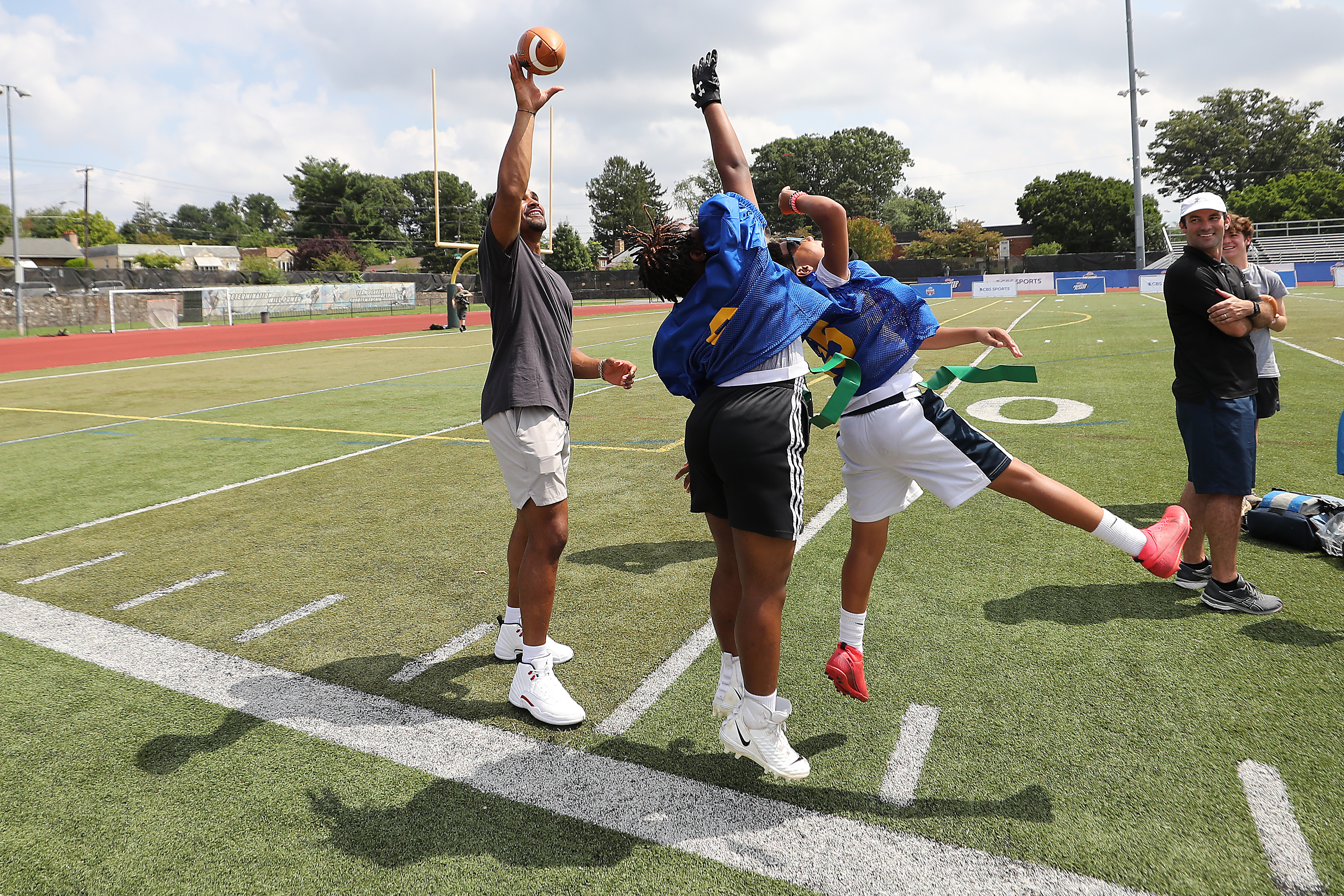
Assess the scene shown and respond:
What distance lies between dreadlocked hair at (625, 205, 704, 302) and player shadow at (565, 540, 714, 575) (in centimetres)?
247

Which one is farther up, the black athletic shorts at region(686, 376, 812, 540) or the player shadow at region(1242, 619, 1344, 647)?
the black athletic shorts at region(686, 376, 812, 540)

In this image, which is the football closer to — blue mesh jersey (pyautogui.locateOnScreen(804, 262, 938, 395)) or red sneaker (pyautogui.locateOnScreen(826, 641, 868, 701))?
blue mesh jersey (pyautogui.locateOnScreen(804, 262, 938, 395))

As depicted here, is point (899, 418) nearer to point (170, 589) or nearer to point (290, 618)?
point (290, 618)

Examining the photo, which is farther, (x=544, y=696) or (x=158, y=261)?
(x=158, y=261)

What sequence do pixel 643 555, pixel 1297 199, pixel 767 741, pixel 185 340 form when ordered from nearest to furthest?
1. pixel 767 741
2. pixel 643 555
3. pixel 185 340
4. pixel 1297 199

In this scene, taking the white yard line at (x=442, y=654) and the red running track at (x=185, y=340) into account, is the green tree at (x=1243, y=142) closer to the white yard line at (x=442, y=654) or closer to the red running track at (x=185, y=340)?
the red running track at (x=185, y=340)

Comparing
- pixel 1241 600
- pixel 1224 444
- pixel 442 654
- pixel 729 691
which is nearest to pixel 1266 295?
pixel 1224 444

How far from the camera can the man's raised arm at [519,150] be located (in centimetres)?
284

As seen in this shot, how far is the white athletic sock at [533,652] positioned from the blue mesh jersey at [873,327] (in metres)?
1.54

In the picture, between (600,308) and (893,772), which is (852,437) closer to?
(893,772)

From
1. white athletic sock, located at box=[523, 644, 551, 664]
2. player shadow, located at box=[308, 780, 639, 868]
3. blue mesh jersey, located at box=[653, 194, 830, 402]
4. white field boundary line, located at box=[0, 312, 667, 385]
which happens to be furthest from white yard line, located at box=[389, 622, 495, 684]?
white field boundary line, located at box=[0, 312, 667, 385]

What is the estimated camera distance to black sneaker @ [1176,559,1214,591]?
13.9ft

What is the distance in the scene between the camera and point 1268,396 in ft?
17.4

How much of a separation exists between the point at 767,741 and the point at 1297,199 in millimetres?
78812
